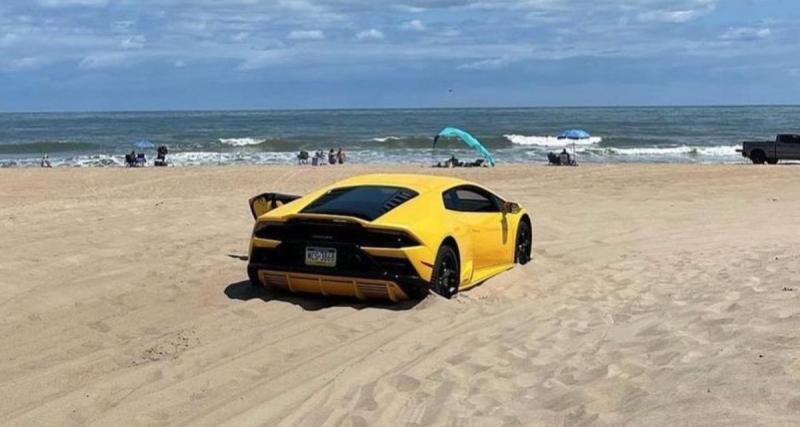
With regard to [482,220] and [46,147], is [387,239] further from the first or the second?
[46,147]

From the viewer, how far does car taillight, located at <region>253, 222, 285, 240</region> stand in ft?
25.2

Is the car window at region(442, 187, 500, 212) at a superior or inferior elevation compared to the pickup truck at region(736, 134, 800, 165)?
superior

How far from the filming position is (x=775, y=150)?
113 ft

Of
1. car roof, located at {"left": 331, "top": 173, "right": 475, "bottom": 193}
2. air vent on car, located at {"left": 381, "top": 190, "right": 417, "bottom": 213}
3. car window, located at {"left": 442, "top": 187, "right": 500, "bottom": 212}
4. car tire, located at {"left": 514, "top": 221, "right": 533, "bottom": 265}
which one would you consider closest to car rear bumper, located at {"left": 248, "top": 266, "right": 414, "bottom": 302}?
air vent on car, located at {"left": 381, "top": 190, "right": 417, "bottom": 213}

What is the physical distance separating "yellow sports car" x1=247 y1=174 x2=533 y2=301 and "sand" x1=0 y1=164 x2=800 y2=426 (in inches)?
8.4

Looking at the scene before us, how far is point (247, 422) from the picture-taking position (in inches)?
184

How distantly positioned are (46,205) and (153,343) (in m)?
12.1

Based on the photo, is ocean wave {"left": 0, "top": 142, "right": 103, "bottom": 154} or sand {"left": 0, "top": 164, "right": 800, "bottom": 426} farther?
ocean wave {"left": 0, "top": 142, "right": 103, "bottom": 154}

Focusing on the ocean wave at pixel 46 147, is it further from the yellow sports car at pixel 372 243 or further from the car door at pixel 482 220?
the yellow sports car at pixel 372 243

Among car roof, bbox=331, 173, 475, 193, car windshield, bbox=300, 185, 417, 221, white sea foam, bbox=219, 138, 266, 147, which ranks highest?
car roof, bbox=331, 173, 475, 193

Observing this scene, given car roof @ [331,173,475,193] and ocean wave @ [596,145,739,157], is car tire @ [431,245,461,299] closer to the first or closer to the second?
car roof @ [331,173,475,193]

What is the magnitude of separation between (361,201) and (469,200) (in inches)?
65.3

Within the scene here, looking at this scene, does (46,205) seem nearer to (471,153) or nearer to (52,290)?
(52,290)

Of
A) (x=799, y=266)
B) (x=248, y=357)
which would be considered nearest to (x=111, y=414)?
(x=248, y=357)
